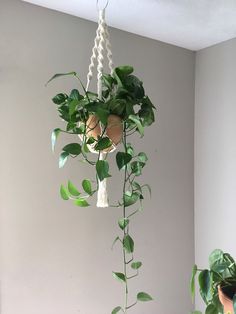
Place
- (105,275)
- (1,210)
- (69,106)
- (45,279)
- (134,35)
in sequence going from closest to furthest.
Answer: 1. (69,106)
2. (1,210)
3. (45,279)
4. (105,275)
5. (134,35)

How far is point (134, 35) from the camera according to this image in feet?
6.17

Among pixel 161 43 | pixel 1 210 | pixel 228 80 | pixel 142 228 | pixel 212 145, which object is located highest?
pixel 161 43

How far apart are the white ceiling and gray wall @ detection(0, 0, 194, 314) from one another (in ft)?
0.23

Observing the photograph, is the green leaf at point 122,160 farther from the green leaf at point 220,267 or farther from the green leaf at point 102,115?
the green leaf at point 220,267

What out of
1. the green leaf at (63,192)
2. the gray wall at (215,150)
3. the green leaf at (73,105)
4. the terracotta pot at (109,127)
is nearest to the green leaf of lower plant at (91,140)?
the terracotta pot at (109,127)

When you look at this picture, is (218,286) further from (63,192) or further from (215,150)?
(215,150)

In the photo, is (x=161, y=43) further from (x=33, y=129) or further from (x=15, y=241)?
(x=15, y=241)

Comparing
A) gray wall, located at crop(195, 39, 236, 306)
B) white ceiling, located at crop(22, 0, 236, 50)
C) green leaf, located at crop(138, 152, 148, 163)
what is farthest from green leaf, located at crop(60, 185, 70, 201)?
gray wall, located at crop(195, 39, 236, 306)

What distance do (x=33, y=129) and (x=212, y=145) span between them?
3.61 feet

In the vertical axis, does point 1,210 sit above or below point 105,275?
above

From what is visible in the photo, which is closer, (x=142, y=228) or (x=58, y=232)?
(x=58, y=232)

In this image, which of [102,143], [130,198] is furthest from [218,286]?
[102,143]

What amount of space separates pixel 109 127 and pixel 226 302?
0.70m

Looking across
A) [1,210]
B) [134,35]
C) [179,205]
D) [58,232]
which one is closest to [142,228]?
[179,205]
